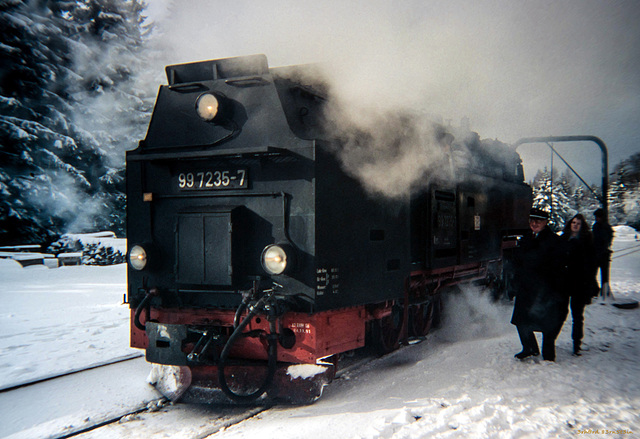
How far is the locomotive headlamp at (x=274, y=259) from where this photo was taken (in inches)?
151

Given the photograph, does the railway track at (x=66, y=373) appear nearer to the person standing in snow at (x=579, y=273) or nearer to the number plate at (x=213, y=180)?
the number plate at (x=213, y=180)

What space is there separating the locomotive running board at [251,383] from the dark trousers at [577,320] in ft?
9.98

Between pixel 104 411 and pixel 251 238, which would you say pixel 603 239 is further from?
pixel 104 411

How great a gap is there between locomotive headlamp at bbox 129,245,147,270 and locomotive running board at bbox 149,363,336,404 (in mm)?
1022

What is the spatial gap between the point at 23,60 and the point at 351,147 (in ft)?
54.7

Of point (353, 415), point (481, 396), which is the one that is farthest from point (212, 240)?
point (481, 396)

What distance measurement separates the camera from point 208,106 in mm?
4266

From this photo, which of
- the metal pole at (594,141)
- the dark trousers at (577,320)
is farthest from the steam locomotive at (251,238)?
the metal pole at (594,141)

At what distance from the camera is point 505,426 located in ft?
11.4

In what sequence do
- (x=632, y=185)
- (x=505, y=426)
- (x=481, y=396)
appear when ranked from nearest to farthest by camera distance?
(x=505, y=426) < (x=481, y=396) < (x=632, y=185)

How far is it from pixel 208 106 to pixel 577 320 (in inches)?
183

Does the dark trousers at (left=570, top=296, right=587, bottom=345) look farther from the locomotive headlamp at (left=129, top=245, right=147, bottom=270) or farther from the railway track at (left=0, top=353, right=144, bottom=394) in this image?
the railway track at (left=0, top=353, right=144, bottom=394)

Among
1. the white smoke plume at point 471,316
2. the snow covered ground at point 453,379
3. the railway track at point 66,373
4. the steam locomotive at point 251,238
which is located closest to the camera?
the snow covered ground at point 453,379

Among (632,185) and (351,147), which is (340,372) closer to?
(351,147)
